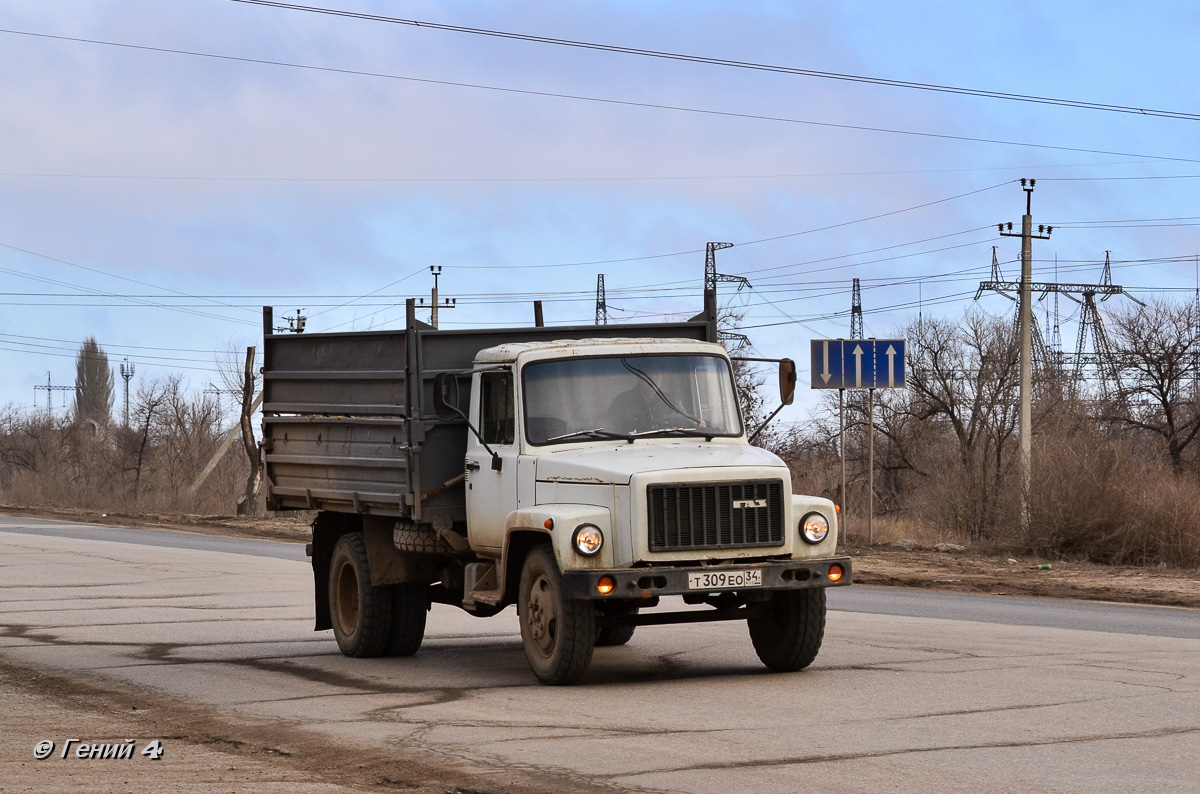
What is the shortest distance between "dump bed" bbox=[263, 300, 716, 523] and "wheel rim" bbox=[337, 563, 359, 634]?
23.7 inches

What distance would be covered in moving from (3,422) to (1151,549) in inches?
3136

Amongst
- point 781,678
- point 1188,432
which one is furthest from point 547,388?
point 1188,432

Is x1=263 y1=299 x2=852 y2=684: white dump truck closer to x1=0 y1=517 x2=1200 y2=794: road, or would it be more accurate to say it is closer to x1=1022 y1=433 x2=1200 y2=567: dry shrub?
x1=0 y1=517 x2=1200 y2=794: road

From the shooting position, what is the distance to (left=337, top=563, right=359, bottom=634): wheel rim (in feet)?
41.4

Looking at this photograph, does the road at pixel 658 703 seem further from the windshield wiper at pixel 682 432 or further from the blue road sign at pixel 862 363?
the blue road sign at pixel 862 363

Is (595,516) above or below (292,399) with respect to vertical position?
below

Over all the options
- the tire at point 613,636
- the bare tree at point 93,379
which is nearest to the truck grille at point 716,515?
the tire at point 613,636

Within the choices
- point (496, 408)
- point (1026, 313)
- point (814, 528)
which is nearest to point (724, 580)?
→ point (814, 528)

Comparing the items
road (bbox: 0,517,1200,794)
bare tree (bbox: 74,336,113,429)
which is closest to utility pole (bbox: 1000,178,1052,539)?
road (bbox: 0,517,1200,794)

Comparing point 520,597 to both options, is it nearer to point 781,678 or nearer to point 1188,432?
point 781,678

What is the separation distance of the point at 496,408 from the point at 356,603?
104 inches

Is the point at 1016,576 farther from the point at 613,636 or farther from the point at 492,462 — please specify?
the point at 492,462

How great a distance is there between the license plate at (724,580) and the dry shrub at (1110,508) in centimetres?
1383

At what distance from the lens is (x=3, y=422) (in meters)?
88.1
